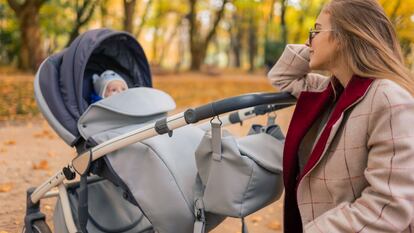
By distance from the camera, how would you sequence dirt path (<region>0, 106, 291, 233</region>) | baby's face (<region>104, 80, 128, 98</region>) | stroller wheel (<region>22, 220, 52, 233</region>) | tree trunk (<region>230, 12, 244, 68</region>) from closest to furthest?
stroller wheel (<region>22, 220, 52, 233</region>) → baby's face (<region>104, 80, 128, 98</region>) → dirt path (<region>0, 106, 291, 233</region>) → tree trunk (<region>230, 12, 244, 68</region>)

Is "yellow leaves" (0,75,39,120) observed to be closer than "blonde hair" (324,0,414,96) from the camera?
No

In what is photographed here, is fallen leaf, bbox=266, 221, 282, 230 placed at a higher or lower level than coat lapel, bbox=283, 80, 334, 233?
lower

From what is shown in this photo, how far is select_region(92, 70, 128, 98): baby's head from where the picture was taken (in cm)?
355

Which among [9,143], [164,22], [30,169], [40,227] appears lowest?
[164,22]

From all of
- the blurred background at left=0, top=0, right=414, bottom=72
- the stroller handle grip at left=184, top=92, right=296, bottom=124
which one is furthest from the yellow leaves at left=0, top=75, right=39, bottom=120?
the stroller handle grip at left=184, top=92, right=296, bottom=124

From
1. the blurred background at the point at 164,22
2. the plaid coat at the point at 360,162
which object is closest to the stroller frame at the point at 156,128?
the plaid coat at the point at 360,162

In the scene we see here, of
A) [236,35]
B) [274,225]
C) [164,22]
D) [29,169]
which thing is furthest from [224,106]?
[236,35]

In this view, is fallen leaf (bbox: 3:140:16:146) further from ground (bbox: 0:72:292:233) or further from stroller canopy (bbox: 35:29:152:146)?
stroller canopy (bbox: 35:29:152:146)

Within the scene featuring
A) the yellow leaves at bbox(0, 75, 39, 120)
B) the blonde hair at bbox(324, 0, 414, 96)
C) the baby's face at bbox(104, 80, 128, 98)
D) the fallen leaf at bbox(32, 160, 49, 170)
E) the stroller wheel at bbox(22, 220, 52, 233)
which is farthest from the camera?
the yellow leaves at bbox(0, 75, 39, 120)

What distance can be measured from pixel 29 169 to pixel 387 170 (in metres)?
5.05

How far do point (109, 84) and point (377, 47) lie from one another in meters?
2.32

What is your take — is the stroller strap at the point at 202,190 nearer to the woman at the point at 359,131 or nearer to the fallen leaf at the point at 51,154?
the woman at the point at 359,131

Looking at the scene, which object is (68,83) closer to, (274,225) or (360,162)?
(360,162)

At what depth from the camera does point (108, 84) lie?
3.58 metres
